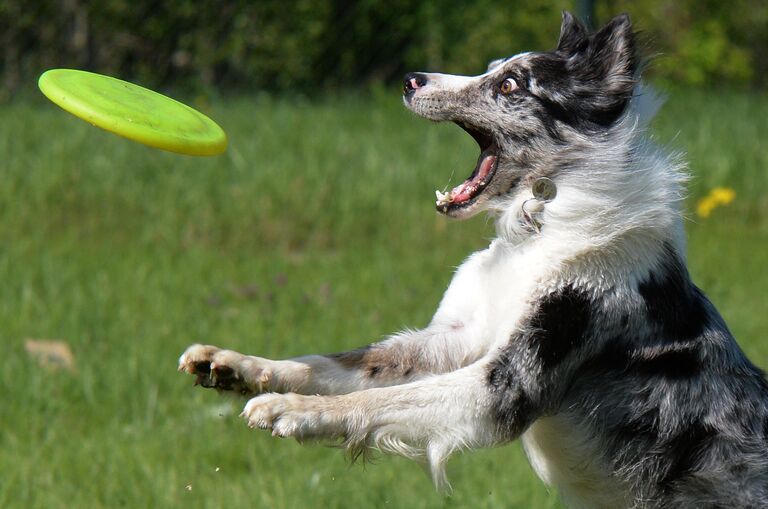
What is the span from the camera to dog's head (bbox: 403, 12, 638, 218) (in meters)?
4.08

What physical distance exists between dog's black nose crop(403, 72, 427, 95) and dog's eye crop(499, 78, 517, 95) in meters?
0.29

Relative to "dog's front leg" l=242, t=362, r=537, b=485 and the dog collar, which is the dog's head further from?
"dog's front leg" l=242, t=362, r=537, b=485

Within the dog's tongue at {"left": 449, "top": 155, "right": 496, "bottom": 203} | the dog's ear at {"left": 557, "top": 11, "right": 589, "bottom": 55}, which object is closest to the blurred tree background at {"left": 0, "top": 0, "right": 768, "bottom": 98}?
the dog's ear at {"left": 557, "top": 11, "right": 589, "bottom": 55}

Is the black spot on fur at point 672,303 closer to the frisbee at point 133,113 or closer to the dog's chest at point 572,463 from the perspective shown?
the dog's chest at point 572,463

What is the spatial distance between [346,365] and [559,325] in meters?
0.77

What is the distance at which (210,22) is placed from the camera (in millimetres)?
12266

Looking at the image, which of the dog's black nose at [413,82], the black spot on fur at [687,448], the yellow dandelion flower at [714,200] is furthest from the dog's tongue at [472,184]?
the yellow dandelion flower at [714,200]

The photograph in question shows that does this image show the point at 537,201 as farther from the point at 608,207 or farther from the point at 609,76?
the point at 609,76

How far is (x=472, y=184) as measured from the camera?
163 inches

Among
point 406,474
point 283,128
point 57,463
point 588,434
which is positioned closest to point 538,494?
point 406,474

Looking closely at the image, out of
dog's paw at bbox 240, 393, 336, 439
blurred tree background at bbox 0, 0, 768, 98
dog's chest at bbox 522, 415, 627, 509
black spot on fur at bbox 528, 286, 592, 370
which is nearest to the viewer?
dog's paw at bbox 240, 393, 336, 439

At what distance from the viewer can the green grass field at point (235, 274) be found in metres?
4.87

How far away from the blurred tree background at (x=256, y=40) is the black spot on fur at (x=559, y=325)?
874cm

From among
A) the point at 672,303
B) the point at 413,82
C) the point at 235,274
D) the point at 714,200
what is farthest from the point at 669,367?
the point at 714,200
